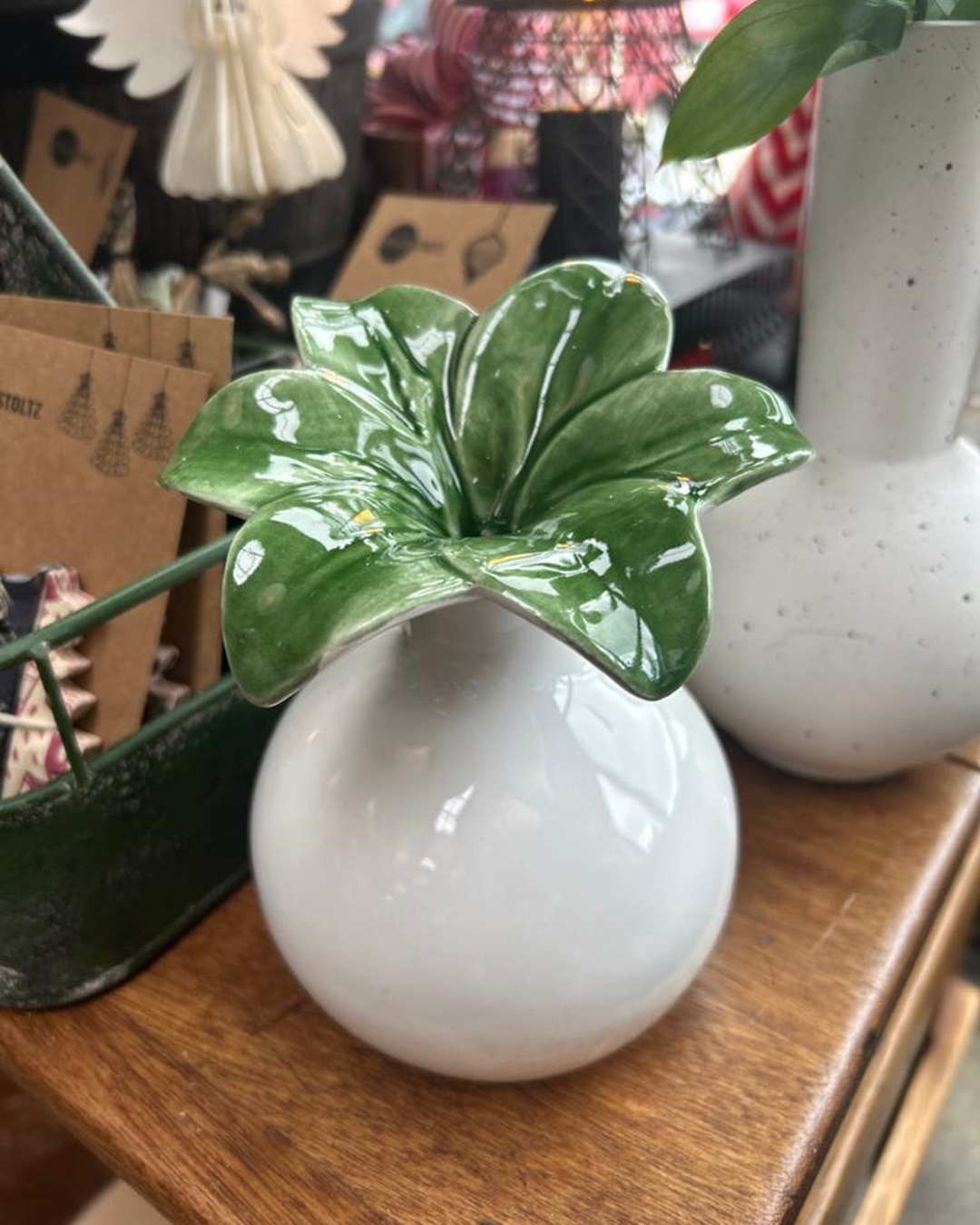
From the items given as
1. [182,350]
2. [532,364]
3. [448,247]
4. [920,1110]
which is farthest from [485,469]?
[920,1110]

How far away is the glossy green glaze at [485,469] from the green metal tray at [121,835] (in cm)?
11

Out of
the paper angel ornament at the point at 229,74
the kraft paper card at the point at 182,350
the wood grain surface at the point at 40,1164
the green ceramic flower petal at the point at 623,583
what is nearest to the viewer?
the green ceramic flower petal at the point at 623,583

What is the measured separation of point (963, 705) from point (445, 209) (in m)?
0.44

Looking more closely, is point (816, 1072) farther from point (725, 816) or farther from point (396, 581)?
point (396, 581)

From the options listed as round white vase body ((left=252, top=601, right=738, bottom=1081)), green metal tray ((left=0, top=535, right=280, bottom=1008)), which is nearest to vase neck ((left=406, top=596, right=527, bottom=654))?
round white vase body ((left=252, top=601, right=738, bottom=1081))

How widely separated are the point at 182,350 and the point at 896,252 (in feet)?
1.04

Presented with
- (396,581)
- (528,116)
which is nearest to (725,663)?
(396,581)

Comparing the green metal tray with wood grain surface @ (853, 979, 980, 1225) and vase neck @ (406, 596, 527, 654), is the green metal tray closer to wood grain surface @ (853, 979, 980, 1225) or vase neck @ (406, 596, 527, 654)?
vase neck @ (406, 596, 527, 654)

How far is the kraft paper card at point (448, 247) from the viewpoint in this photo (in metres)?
0.67

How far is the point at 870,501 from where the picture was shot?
52cm

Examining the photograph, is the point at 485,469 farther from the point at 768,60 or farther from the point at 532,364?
the point at 768,60

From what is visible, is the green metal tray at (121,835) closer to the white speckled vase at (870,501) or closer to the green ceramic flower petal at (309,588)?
the green ceramic flower petal at (309,588)

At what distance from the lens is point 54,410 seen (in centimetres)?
49

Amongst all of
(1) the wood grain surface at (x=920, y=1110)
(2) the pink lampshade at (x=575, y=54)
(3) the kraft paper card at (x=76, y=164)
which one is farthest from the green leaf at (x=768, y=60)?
(1) the wood grain surface at (x=920, y=1110)
